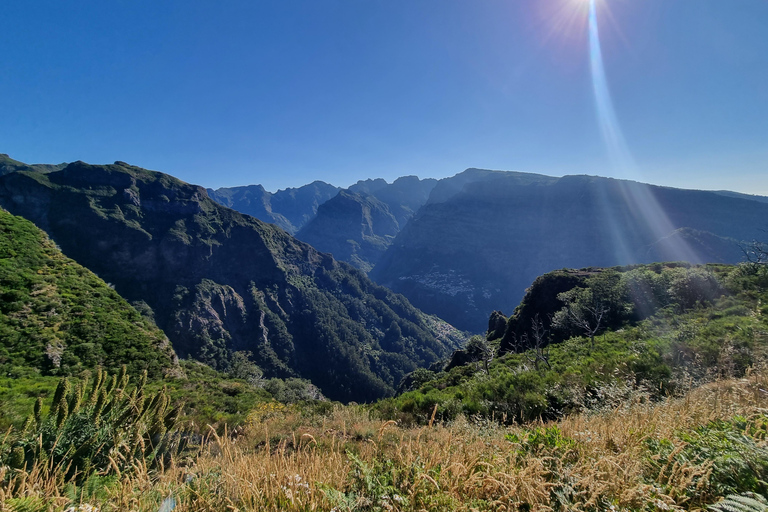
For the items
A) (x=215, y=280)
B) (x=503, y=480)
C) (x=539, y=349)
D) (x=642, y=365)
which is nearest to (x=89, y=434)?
(x=503, y=480)

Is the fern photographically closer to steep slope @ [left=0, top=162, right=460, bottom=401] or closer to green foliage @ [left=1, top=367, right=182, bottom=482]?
green foliage @ [left=1, top=367, right=182, bottom=482]

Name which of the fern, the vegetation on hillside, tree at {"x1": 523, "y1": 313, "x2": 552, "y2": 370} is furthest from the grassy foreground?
tree at {"x1": 523, "y1": 313, "x2": 552, "y2": 370}

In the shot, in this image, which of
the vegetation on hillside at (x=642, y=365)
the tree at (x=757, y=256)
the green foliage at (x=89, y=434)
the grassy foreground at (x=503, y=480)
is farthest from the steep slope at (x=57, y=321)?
the tree at (x=757, y=256)

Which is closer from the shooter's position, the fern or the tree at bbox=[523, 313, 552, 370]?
the fern

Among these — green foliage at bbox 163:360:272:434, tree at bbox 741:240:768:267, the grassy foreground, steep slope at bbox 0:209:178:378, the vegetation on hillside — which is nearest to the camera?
the grassy foreground

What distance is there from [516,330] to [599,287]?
1069 cm

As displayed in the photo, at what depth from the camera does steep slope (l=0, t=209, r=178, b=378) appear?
18.2 m

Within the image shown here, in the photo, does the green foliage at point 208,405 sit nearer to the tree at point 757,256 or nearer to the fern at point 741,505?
the fern at point 741,505

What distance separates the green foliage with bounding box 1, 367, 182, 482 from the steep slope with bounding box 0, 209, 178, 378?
18832mm

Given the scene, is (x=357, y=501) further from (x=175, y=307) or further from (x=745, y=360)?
(x=175, y=307)

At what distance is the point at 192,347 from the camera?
96688 millimetres

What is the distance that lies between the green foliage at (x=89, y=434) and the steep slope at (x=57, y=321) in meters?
18.8

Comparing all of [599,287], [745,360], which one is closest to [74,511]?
[745,360]

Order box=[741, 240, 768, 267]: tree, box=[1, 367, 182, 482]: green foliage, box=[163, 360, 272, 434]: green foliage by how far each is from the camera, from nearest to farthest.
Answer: box=[1, 367, 182, 482]: green foliage → box=[163, 360, 272, 434]: green foliage → box=[741, 240, 768, 267]: tree
